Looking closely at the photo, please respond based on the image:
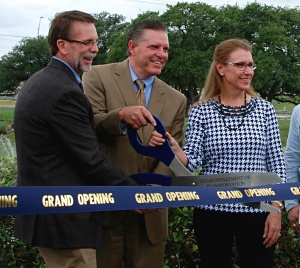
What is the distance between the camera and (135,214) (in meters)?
3.51

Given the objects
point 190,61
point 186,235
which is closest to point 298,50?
point 190,61

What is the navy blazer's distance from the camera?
2.72 m

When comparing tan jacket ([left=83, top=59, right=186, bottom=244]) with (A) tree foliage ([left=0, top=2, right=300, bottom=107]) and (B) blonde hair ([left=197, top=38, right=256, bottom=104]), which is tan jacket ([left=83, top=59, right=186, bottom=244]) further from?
(A) tree foliage ([left=0, top=2, right=300, bottom=107])

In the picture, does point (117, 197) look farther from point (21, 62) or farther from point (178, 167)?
point (21, 62)

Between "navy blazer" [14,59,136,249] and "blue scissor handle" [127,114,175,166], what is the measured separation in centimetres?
43

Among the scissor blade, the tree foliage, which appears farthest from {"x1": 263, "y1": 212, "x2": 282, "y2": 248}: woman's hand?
the tree foliage

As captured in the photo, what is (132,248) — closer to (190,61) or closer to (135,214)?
(135,214)

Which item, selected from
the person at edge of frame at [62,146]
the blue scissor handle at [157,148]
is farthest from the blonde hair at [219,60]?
the person at edge of frame at [62,146]

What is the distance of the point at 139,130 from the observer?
3477mm

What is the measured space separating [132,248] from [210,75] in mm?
1266

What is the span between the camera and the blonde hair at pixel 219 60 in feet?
11.9

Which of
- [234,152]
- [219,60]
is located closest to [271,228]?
[234,152]

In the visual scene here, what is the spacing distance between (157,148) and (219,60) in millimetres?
827

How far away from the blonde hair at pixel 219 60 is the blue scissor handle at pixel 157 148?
0.60 m
